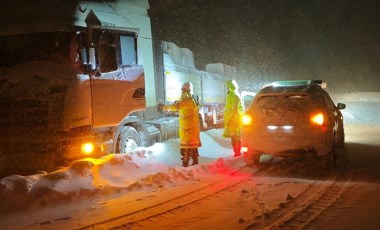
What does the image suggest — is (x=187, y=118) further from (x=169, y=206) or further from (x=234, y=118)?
(x=169, y=206)

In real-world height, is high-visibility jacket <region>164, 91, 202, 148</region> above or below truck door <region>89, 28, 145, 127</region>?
below

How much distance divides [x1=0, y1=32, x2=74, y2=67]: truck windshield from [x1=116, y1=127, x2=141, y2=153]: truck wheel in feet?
7.27

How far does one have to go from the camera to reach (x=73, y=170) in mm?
6891

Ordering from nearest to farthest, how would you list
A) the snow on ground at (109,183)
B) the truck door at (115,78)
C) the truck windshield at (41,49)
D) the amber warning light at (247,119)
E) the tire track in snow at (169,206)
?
the tire track in snow at (169,206) < the snow on ground at (109,183) < the truck windshield at (41,49) < the truck door at (115,78) < the amber warning light at (247,119)

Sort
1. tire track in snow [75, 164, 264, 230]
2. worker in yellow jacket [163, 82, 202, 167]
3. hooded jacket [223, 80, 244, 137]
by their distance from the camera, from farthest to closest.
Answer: hooded jacket [223, 80, 244, 137], worker in yellow jacket [163, 82, 202, 167], tire track in snow [75, 164, 264, 230]

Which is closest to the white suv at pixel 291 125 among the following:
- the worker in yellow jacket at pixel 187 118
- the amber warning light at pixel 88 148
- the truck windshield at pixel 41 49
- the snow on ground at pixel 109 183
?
the snow on ground at pixel 109 183

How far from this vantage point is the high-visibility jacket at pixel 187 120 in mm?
8531

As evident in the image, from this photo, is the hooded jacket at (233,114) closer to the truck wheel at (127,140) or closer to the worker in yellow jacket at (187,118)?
the worker in yellow jacket at (187,118)

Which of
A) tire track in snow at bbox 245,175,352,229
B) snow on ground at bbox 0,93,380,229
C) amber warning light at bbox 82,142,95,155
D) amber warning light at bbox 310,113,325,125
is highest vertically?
amber warning light at bbox 310,113,325,125

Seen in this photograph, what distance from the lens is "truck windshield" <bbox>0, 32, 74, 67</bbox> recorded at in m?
7.30

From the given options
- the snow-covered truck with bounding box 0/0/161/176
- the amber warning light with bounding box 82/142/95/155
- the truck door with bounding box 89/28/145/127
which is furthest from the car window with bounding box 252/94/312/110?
the amber warning light with bounding box 82/142/95/155

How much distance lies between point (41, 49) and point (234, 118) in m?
4.86

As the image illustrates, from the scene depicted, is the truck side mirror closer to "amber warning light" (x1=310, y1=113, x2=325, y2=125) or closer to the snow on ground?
the snow on ground

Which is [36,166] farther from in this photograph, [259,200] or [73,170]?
[259,200]
